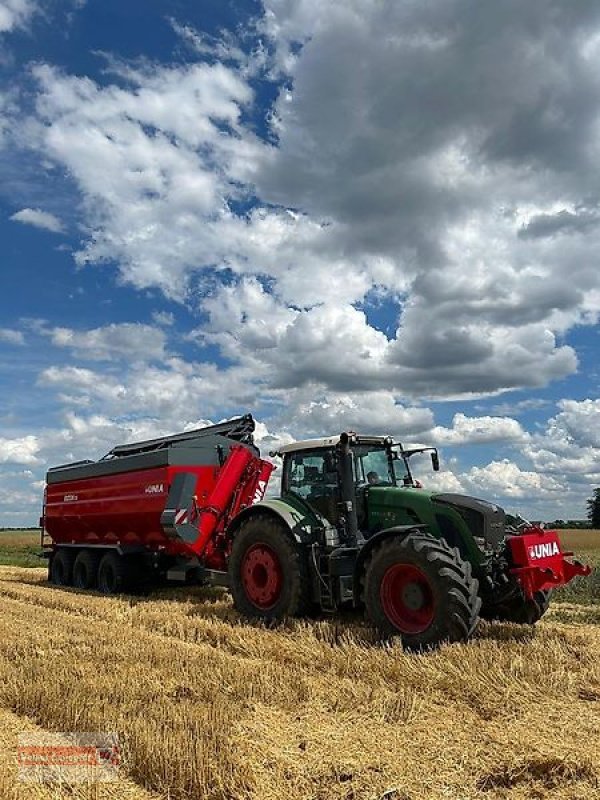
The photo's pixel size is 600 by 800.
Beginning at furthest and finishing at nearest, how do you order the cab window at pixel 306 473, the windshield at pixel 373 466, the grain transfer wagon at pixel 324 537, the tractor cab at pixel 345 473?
the cab window at pixel 306 473 → the windshield at pixel 373 466 → the tractor cab at pixel 345 473 → the grain transfer wagon at pixel 324 537

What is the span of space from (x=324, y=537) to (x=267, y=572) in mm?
910

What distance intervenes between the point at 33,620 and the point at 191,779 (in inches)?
250

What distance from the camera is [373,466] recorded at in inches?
361

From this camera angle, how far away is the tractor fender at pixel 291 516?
892 cm

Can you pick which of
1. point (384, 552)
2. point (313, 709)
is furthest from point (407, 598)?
point (313, 709)

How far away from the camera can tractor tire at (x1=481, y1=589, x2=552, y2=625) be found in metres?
8.41

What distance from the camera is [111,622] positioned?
9.43 meters

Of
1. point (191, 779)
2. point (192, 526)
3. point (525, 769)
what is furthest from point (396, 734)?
point (192, 526)

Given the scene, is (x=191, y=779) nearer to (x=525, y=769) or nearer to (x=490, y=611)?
(x=525, y=769)

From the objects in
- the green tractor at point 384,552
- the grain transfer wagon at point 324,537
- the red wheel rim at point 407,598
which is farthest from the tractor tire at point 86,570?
the red wheel rim at point 407,598

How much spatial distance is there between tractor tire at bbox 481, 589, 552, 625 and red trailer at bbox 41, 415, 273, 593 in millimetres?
3594

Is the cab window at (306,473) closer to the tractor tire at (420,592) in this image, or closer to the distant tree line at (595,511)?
the tractor tire at (420,592)

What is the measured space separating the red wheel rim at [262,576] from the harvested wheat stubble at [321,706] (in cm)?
65

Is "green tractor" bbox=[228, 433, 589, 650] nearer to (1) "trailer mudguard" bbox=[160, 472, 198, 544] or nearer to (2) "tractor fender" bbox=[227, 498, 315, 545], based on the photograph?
(2) "tractor fender" bbox=[227, 498, 315, 545]
